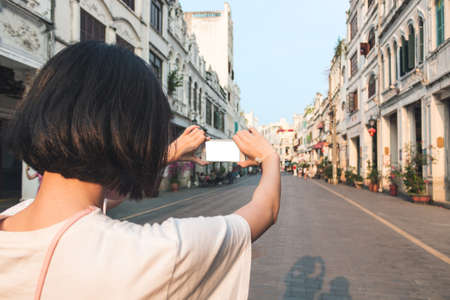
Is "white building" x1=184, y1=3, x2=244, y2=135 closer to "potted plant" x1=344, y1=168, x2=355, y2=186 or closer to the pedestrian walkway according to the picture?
"potted plant" x1=344, y1=168, x2=355, y2=186

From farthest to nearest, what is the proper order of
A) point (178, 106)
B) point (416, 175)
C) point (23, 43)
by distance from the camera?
point (178, 106) → point (416, 175) → point (23, 43)

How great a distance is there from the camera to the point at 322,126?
41875mm

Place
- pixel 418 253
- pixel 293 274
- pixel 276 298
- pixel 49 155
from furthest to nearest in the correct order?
pixel 418 253 → pixel 293 274 → pixel 276 298 → pixel 49 155

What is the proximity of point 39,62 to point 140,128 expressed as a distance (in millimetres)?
10894

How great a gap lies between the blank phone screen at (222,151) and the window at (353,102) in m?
27.2

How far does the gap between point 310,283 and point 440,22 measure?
1253 centimetres

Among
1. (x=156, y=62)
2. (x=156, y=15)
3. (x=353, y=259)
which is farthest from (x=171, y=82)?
(x=353, y=259)

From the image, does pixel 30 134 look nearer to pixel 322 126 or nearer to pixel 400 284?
pixel 400 284

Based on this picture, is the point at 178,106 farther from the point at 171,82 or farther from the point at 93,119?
the point at 93,119

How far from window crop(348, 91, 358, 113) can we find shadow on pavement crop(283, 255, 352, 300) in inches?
946

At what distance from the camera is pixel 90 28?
1286 cm

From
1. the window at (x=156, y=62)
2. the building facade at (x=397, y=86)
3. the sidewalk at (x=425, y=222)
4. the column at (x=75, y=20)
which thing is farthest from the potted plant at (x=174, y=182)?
the sidewalk at (x=425, y=222)

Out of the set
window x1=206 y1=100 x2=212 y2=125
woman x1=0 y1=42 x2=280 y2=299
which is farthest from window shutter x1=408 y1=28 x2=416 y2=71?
window x1=206 y1=100 x2=212 y2=125

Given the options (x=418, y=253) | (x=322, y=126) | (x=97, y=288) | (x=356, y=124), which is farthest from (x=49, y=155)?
(x=322, y=126)
